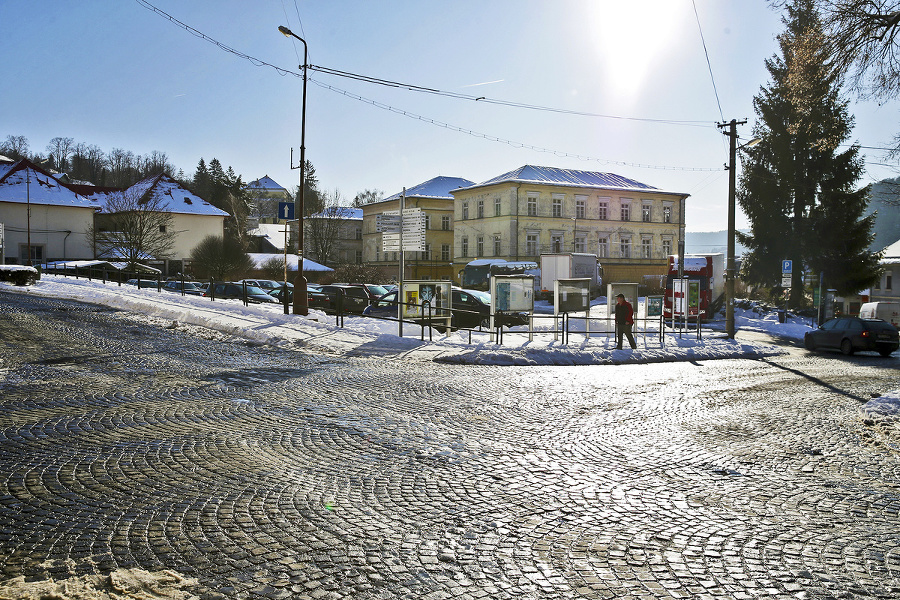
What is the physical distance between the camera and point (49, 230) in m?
59.6

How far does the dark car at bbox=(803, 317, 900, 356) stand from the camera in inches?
832

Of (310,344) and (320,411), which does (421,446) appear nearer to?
(320,411)

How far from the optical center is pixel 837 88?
13266 millimetres

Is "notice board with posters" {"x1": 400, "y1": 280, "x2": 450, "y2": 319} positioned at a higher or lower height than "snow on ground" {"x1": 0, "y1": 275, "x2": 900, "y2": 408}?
higher

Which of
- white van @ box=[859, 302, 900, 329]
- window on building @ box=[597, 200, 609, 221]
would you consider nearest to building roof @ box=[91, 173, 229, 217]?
window on building @ box=[597, 200, 609, 221]

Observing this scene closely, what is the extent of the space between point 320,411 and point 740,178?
41882 millimetres

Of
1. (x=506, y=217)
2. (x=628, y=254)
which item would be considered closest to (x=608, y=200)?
(x=628, y=254)

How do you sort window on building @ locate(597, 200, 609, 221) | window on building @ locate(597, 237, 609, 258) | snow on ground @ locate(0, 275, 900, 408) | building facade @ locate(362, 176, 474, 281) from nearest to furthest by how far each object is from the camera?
snow on ground @ locate(0, 275, 900, 408)
window on building @ locate(597, 237, 609, 258)
window on building @ locate(597, 200, 609, 221)
building facade @ locate(362, 176, 474, 281)

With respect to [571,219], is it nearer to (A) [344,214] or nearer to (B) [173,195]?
(A) [344,214]

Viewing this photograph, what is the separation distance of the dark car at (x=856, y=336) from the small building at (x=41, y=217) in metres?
59.1

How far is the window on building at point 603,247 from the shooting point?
65.9m

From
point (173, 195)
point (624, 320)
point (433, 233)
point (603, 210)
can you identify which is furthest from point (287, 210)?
point (433, 233)

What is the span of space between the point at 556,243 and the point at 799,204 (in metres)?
25.3

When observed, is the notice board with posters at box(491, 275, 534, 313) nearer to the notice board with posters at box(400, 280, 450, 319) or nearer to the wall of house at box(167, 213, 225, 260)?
the notice board with posters at box(400, 280, 450, 319)
